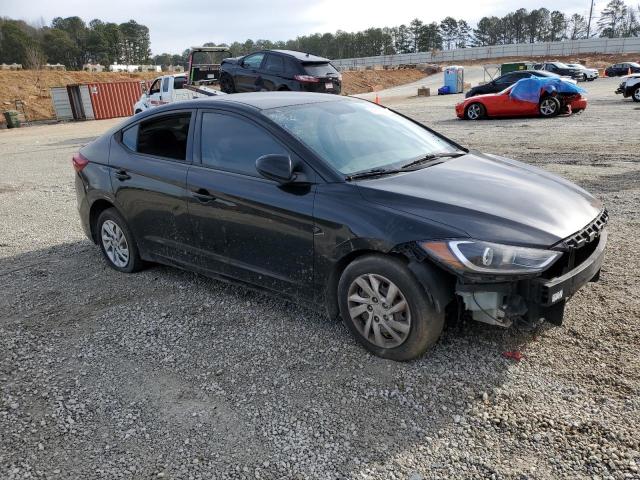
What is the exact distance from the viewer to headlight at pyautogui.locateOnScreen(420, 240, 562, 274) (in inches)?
115

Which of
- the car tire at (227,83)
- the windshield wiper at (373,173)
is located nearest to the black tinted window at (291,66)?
the car tire at (227,83)

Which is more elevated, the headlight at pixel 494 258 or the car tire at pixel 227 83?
the car tire at pixel 227 83

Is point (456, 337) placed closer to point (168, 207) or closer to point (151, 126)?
point (168, 207)

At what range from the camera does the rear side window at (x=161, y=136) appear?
4426mm

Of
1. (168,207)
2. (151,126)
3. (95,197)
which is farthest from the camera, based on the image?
(95,197)

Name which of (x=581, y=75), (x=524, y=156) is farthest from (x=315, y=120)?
(x=581, y=75)

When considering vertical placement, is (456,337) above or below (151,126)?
below

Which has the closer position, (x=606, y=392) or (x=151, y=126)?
(x=606, y=392)

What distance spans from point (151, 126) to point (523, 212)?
322 centimetres

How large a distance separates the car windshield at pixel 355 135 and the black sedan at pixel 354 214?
15mm

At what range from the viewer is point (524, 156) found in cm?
1010

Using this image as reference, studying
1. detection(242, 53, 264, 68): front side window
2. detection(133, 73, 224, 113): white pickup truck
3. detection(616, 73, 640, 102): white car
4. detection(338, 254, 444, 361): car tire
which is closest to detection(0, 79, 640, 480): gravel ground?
detection(338, 254, 444, 361): car tire

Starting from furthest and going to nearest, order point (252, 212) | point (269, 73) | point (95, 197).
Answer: point (269, 73)
point (95, 197)
point (252, 212)

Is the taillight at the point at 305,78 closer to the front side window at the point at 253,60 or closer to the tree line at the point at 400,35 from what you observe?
the front side window at the point at 253,60
